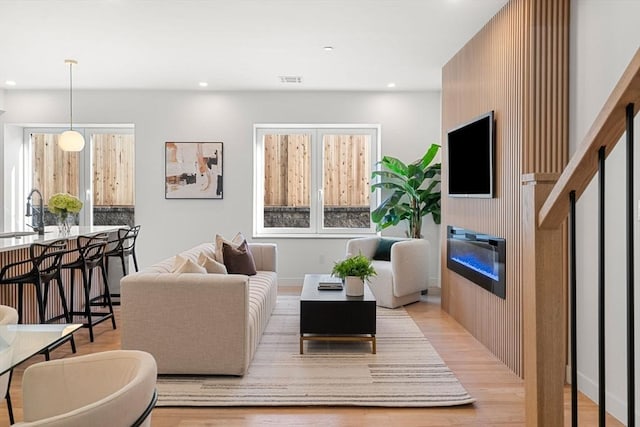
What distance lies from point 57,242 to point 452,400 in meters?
3.59

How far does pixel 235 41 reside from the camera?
474cm

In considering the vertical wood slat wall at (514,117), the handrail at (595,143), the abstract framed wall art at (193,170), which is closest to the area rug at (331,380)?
the vertical wood slat wall at (514,117)

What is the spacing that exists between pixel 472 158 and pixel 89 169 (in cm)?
563

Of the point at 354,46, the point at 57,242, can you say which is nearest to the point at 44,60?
the point at 57,242

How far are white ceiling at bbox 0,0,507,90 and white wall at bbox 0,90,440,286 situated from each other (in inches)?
13.7

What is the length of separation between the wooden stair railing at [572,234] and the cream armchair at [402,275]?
392 centimetres

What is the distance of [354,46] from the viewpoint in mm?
4902

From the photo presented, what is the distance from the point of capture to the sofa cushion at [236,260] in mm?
4914

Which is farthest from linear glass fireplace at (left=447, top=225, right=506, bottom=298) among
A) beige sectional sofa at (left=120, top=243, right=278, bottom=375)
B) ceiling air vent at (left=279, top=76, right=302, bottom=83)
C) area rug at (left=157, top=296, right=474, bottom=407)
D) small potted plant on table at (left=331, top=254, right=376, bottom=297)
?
ceiling air vent at (left=279, top=76, right=302, bottom=83)

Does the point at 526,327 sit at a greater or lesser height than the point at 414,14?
lesser

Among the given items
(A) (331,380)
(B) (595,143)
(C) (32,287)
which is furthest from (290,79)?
(B) (595,143)

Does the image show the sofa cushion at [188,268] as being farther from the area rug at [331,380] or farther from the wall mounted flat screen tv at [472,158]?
the wall mounted flat screen tv at [472,158]

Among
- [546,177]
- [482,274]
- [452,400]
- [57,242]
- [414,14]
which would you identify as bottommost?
[452,400]

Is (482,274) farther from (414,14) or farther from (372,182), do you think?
(372,182)
